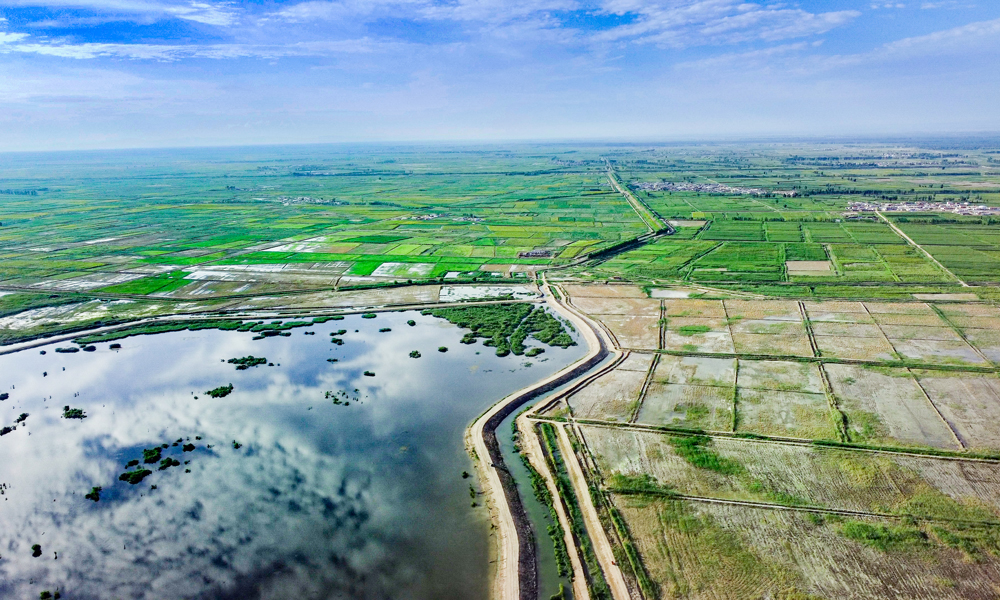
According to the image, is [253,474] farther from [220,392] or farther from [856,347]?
[856,347]

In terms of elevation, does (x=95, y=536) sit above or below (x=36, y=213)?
below

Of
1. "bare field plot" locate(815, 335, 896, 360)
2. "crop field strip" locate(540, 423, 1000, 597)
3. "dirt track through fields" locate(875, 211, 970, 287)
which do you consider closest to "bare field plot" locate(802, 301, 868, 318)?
"bare field plot" locate(815, 335, 896, 360)

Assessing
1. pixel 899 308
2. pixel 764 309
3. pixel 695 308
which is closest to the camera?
pixel 899 308

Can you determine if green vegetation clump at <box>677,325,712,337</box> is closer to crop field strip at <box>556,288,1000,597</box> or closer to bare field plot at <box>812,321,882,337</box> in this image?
crop field strip at <box>556,288,1000,597</box>

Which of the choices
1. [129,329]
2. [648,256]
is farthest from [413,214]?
[129,329]

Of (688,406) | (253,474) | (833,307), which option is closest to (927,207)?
(833,307)

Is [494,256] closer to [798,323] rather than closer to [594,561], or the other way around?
[798,323]
